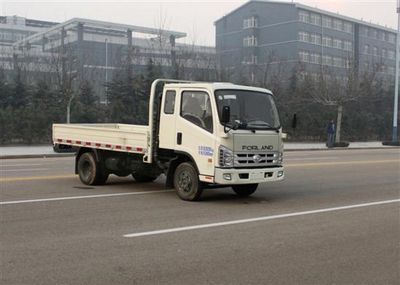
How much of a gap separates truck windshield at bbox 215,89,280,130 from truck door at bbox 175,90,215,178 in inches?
12.5

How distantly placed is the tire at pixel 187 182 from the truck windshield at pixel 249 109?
1293mm

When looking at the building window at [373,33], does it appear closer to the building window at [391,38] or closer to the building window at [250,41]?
the building window at [391,38]

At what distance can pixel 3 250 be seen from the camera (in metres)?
7.05

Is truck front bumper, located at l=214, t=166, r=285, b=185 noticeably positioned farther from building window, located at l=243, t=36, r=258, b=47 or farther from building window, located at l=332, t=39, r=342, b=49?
building window, located at l=332, t=39, r=342, b=49

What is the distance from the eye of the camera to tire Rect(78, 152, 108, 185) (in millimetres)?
13461

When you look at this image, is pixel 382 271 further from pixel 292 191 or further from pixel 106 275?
pixel 292 191

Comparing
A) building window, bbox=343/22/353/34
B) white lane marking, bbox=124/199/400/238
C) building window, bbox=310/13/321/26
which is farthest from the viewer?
building window, bbox=343/22/353/34

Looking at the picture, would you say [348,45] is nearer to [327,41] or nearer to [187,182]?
[327,41]

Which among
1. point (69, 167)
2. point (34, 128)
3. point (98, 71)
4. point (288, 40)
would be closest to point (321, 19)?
point (288, 40)

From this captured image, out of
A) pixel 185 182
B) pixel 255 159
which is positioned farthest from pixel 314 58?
pixel 185 182

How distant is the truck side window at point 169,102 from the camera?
1177 centimetres

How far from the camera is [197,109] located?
11.3 m

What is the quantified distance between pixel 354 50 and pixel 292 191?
8320 centimetres

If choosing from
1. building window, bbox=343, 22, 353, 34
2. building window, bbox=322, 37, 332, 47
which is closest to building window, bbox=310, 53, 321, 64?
building window, bbox=322, 37, 332, 47
